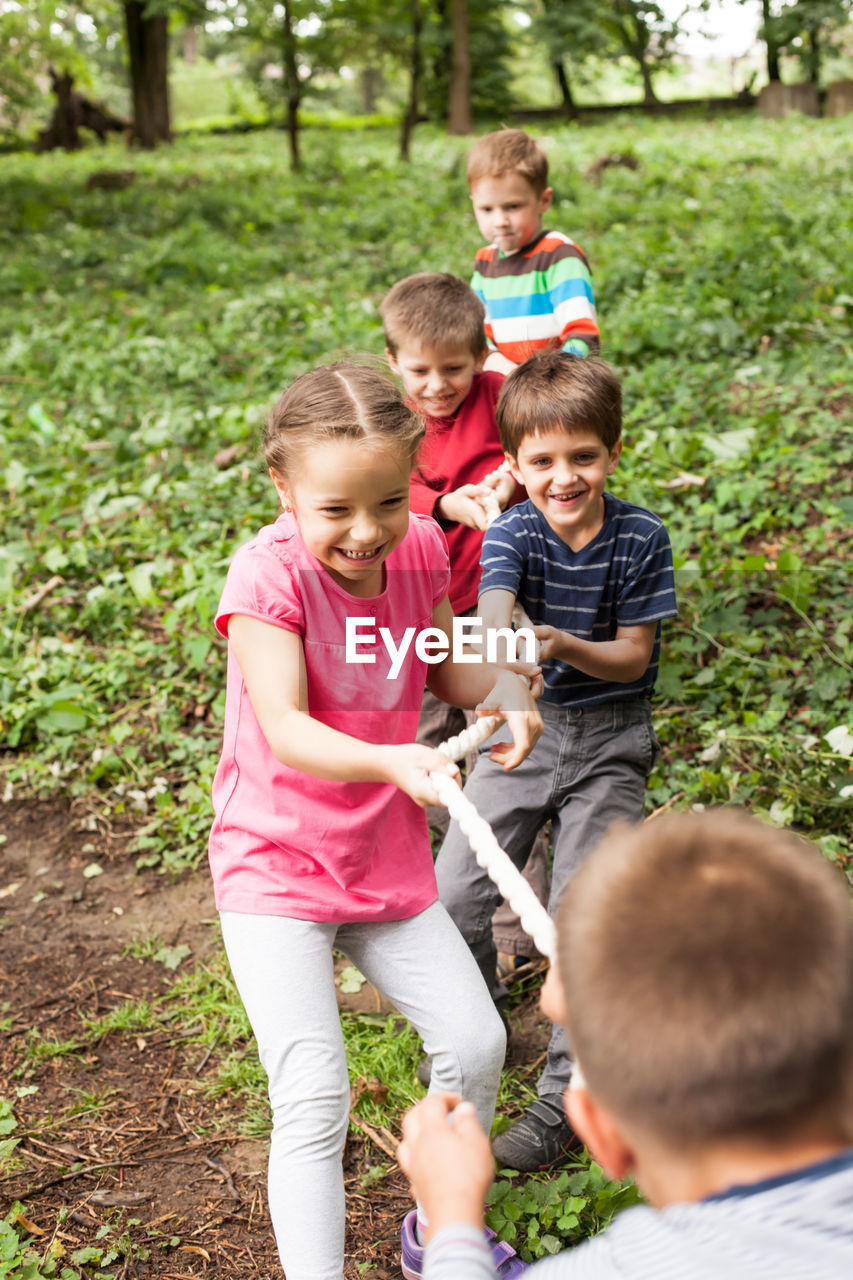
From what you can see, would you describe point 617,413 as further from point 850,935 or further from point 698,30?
point 698,30

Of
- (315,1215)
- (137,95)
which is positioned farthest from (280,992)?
(137,95)

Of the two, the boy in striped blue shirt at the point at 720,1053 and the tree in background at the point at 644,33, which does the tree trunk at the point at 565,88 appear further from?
the boy in striped blue shirt at the point at 720,1053

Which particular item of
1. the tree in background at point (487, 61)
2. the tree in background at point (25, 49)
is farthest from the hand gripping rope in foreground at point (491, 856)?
the tree in background at point (487, 61)

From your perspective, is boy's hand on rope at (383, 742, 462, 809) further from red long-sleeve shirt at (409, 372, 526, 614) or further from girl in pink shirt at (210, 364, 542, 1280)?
red long-sleeve shirt at (409, 372, 526, 614)

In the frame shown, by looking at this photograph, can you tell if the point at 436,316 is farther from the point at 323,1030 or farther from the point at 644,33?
the point at 644,33

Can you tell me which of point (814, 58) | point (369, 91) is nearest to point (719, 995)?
point (814, 58)

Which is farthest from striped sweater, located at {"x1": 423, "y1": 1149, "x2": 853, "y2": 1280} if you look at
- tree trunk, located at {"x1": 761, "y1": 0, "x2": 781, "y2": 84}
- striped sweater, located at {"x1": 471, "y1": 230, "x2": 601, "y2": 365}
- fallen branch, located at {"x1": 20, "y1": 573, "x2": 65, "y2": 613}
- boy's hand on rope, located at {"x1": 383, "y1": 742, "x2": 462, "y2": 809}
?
tree trunk, located at {"x1": 761, "y1": 0, "x2": 781, "y2": 84}

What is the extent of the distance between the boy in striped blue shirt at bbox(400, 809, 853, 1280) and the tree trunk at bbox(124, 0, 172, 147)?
21.4 m

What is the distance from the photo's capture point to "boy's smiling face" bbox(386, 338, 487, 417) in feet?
9.37

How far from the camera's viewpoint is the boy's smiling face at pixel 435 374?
286 cm

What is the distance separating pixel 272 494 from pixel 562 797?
2.97 metres

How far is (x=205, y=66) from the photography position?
42062 mm

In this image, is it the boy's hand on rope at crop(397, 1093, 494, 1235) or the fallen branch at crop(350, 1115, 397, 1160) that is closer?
the boy's hand on rope at crop(397, 1093, 494, 1235)

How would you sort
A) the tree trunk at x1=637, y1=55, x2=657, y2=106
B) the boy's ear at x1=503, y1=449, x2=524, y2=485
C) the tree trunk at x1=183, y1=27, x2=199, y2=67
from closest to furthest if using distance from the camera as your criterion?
the boy's ear at x1=503, y1=449, x2=524, y2=485, the tree trunk at x1=637, y1=55, x2=657, y2=106, the tree trunk at x1=183, y1=27, x2=199, y2=67
